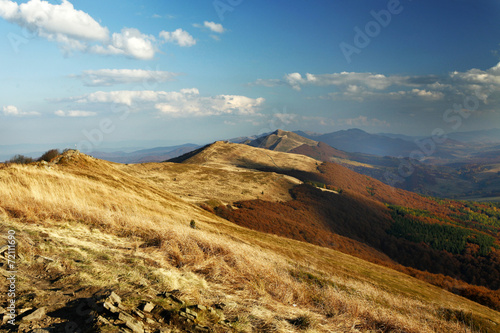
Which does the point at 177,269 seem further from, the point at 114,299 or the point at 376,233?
the point at 376,233

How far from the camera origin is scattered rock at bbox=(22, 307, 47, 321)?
190 inches

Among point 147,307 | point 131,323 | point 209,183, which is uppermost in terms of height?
point 131,323

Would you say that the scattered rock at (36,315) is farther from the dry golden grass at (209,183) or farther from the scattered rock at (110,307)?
the dry golden grass at (209,183)

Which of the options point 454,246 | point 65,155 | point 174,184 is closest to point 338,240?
point 174,184

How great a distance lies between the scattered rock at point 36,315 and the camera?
15.8ft

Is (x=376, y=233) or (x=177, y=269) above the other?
(x=177, y=269)

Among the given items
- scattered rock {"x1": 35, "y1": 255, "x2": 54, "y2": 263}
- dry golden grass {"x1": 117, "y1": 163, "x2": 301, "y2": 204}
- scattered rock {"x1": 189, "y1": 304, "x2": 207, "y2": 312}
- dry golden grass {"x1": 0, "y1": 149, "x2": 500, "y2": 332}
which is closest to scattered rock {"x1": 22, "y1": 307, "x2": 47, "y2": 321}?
dry golden grass {"x1": 0, "y1": 149, "x2": 500, "y2": 332}

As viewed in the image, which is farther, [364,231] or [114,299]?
[364,231]

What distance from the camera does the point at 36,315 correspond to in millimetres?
4945

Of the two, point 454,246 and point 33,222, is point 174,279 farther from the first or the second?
point 454,246

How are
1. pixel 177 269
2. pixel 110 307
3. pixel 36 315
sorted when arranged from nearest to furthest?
1. pixel 36 315
2. pixel 110 307
3. pixel 177 269

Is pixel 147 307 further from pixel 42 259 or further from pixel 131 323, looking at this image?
pixel 42 259

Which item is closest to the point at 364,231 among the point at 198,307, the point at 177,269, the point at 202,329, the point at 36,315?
the point at 177,269

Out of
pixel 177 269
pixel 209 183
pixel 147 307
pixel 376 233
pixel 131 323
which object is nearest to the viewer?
pixel 131 323
